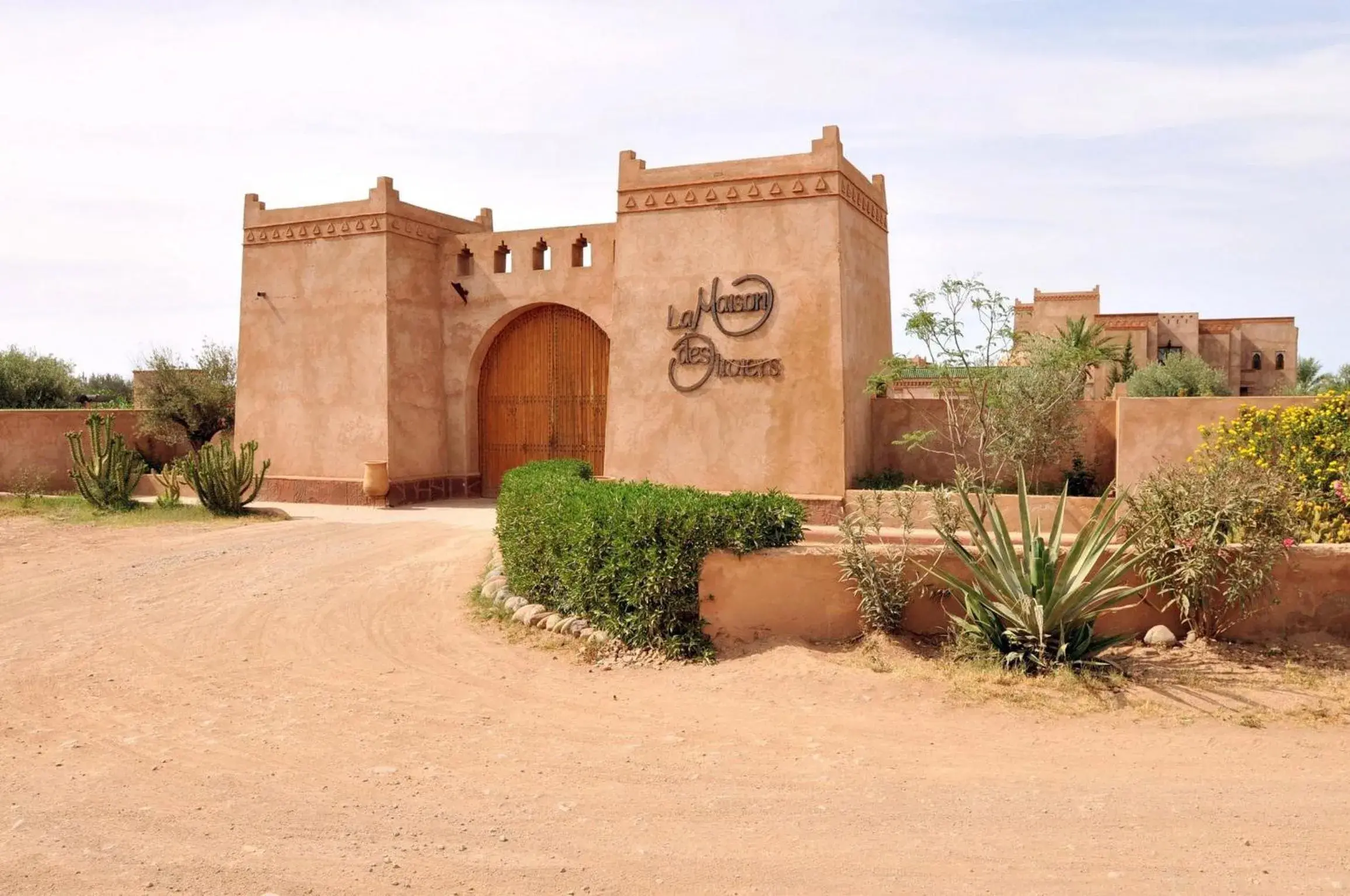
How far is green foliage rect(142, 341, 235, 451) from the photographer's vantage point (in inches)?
768

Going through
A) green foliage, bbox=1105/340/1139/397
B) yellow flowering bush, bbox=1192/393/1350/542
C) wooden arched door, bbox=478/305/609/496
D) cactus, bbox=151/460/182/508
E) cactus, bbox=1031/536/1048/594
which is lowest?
cactus, bbox=1031/536/1048/594

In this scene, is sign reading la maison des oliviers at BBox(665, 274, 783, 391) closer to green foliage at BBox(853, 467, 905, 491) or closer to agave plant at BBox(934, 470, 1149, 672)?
green foliage at BBox(853, 467, 905, 491)

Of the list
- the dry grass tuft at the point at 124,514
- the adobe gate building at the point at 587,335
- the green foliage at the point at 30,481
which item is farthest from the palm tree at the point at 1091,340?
the green foliage at the point at 30,481

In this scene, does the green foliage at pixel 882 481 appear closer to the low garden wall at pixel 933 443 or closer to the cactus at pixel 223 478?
the low garden wall at pixel 933 443

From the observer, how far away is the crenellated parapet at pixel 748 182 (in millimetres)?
12672

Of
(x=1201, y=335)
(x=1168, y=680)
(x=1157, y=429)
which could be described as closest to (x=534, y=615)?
(x=1168, y=680)

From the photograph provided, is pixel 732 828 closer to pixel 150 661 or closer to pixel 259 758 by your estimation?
pixel 259 758

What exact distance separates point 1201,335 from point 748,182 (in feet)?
110

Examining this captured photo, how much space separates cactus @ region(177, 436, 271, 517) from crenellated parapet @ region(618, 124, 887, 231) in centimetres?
666

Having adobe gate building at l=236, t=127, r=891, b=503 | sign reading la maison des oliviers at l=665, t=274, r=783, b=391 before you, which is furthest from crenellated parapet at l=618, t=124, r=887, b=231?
sign reading la maison des oliviers at l=665, t=274, r=783, b=391

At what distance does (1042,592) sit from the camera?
6105 mm

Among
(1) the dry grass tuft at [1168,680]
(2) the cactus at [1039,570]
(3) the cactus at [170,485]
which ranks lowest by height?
(1) the dry grass tuft at [1168,680]

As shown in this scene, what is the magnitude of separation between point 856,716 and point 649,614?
5.65ft

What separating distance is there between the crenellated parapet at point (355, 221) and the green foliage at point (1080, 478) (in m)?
10.6
